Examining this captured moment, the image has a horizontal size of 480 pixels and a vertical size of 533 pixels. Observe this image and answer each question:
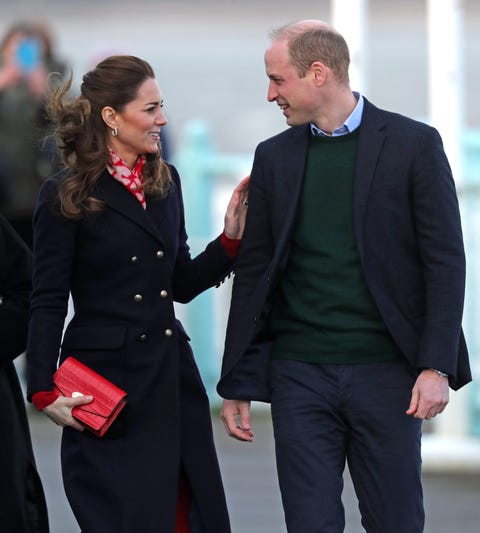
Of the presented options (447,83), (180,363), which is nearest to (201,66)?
(447,83)

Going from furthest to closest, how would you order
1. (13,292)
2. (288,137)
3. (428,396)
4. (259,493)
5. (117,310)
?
(259,493) < (13,292) < (117,310) < (288,137) < (428,396)

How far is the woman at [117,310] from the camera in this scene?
469 centimetres

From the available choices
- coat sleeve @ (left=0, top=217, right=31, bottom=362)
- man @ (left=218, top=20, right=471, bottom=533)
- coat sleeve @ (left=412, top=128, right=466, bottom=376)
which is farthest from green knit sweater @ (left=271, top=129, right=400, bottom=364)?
coat sleeve @ (left=0, top=217, right=31, bottom=362)

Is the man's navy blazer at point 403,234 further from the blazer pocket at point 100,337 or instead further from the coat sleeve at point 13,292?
the coat sleeve at point 13,292

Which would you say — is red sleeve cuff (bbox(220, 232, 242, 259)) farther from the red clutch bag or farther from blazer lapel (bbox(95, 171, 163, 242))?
the red clutch bag

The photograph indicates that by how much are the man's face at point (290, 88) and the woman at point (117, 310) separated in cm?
35

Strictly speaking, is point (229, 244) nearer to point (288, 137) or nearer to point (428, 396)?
point (288, 137)

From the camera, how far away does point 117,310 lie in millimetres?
4746

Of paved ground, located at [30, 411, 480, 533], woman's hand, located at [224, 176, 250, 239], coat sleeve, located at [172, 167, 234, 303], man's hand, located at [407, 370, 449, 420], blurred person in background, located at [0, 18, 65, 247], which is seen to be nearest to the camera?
man's hand, located at [407, 370, 449, 420]

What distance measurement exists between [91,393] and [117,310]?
26cm

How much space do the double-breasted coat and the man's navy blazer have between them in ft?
1.02

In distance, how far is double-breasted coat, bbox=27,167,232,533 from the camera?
185 inches

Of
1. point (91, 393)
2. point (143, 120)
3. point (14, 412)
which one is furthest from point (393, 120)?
point (14, 412)

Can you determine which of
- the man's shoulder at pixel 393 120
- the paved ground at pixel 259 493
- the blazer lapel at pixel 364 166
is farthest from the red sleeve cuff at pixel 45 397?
the paved ground at pixel 259 493
